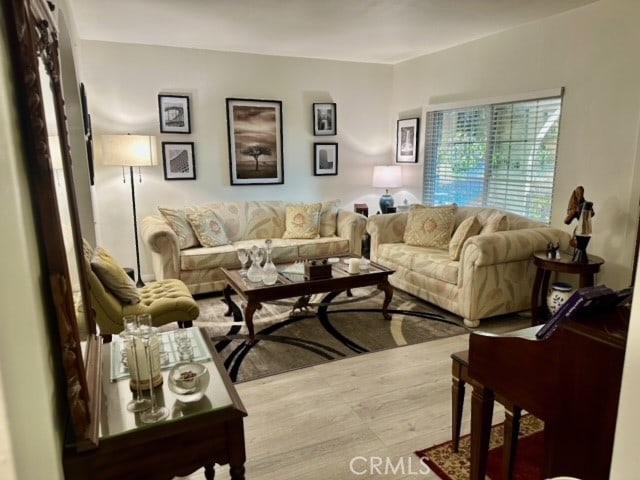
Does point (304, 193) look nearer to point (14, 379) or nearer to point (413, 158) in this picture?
point (413, 158)

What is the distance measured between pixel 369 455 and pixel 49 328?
1.61 meters

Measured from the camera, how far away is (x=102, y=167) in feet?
15.8

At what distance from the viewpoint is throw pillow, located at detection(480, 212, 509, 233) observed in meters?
4.00

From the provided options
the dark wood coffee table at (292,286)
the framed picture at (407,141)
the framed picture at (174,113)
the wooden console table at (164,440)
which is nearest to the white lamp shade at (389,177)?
the framed picture at (407,141)

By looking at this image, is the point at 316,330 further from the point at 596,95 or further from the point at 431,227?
the point at 596,95

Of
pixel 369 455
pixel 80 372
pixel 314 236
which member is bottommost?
pixel 369 455

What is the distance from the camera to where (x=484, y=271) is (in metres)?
3.58

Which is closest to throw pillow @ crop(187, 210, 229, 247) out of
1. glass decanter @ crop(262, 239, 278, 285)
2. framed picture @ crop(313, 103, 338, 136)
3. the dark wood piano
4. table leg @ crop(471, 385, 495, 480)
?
glass decanter @ crop(262, 239, 278, 285)

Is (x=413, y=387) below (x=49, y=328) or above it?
below

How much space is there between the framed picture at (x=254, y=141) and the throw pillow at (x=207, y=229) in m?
0.86

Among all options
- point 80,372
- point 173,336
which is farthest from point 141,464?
point 173,336

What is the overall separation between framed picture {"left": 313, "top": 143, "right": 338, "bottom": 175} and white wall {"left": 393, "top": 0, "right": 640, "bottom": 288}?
217 centimetres

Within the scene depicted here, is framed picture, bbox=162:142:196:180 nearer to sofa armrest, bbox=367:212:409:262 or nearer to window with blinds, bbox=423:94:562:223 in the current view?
sofa armrest, bbox=367:212:409:262

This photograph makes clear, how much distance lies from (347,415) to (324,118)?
4228 mm
